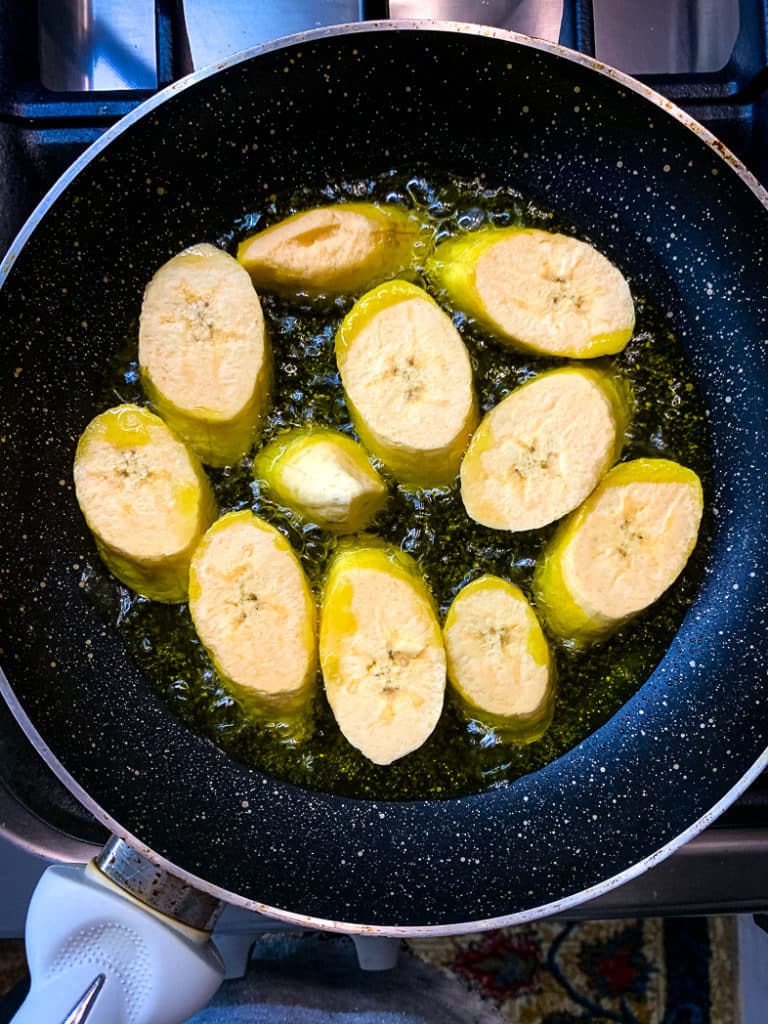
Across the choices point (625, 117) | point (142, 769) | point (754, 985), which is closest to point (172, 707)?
point (142, 769)

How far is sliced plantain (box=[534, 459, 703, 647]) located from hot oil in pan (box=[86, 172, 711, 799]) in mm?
56

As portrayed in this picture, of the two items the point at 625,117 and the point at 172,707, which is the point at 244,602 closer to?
the point at 172,707

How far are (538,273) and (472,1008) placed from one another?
948mm

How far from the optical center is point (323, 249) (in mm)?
859

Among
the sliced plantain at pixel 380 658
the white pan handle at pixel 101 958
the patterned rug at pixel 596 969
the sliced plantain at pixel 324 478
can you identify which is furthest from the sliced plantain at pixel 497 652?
the patterned rug at pixel 596 969

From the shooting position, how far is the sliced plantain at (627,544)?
868 mm

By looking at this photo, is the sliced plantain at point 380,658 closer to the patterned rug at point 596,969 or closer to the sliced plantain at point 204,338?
the sliced plantain at point 204,338

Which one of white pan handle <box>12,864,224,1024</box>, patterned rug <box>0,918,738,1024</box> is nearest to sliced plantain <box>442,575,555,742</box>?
white pan handle <box>12,864,224,1024</box>

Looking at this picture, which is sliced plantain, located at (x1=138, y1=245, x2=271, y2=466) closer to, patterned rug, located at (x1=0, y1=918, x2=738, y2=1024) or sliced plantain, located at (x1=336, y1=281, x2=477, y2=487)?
Answer: sliced plantain, located at (x1=336, y1=281, x2=477, y2=487)

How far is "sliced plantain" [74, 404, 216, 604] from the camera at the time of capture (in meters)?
0.85

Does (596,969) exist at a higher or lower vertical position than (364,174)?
lower

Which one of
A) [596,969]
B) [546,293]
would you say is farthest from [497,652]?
[596,969]

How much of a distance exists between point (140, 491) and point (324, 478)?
18 cm

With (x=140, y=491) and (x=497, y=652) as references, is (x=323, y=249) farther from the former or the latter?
(x=497, y=652)
